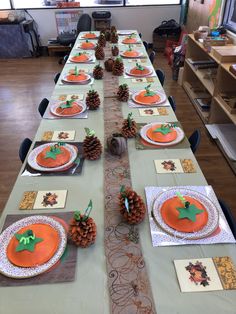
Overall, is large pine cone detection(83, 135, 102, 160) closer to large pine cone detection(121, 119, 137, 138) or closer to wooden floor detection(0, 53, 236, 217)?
large pine cone detection(121, 119, 137, 138)

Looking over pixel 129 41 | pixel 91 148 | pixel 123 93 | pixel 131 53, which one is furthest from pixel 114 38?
pixel 91 148

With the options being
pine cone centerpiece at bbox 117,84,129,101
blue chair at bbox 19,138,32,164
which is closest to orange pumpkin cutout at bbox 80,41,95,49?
pine cone centerpiece at bbox 117,84,129,101

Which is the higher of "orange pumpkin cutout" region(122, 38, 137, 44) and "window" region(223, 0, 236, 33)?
"window" region(223, 0, 236, 33)

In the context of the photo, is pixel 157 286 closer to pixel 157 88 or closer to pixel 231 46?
pixel 157 88

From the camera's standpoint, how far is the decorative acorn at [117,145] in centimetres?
140

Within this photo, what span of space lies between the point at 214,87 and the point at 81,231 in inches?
92.8

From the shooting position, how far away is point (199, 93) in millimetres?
3639

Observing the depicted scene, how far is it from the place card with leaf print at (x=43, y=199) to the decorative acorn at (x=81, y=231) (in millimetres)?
204

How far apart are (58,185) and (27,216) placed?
209 mm

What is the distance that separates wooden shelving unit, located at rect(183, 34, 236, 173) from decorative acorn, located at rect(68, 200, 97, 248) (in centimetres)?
182

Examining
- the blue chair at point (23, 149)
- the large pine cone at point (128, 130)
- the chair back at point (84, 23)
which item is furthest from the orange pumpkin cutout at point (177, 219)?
the chair back at point (84, 23)

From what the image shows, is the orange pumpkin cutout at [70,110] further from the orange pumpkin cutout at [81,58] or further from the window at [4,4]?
the window at [4,4]

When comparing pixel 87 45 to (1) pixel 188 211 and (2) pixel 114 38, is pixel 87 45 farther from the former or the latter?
(1) pixel 188 211

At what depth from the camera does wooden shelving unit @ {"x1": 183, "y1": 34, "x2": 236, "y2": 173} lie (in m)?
2.59
